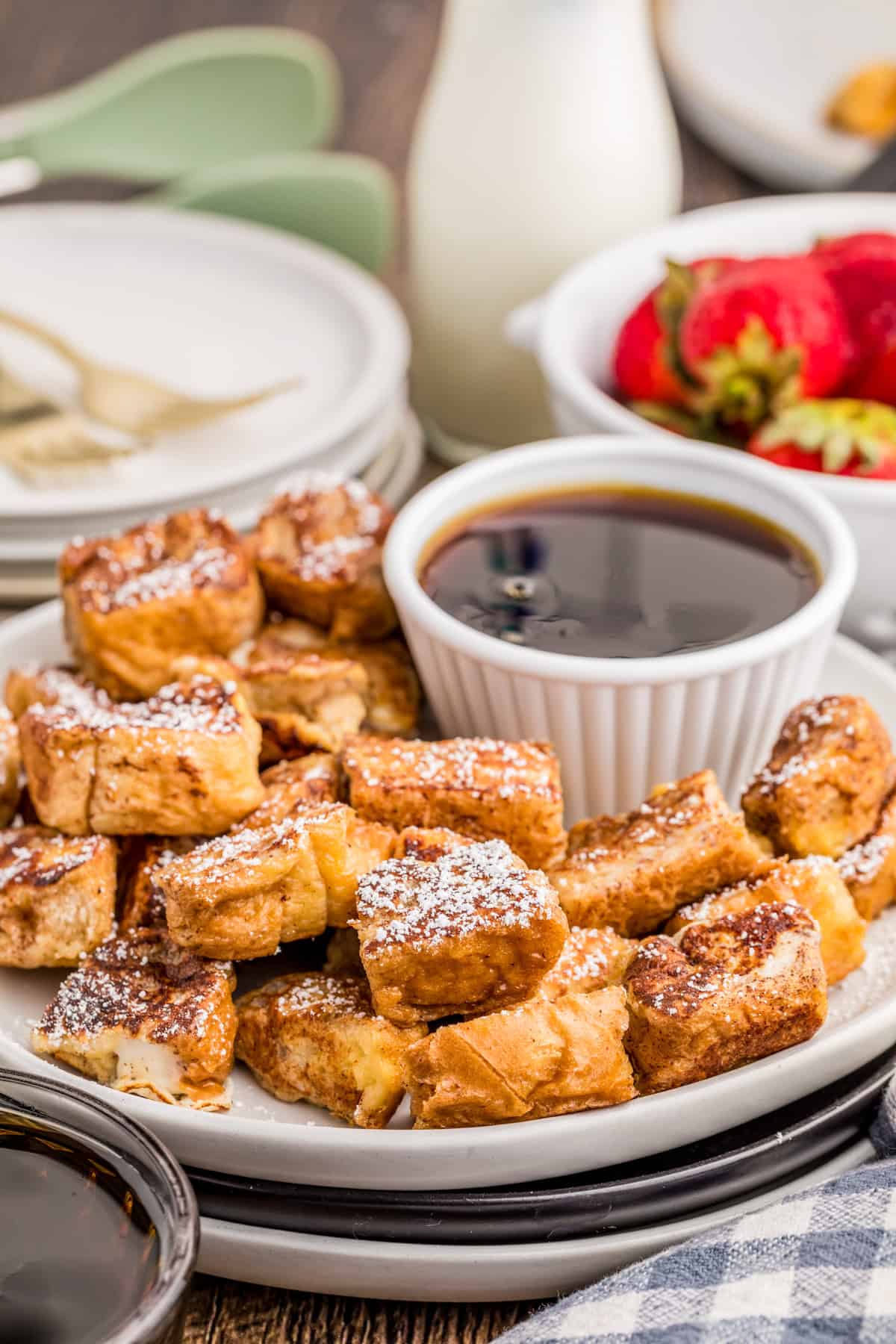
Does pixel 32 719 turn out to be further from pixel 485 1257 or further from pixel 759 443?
pixel 759 443

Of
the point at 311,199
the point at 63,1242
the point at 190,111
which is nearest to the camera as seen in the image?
the point at 63,1242

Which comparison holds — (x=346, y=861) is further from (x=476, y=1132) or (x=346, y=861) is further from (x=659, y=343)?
(x=659, y=343)

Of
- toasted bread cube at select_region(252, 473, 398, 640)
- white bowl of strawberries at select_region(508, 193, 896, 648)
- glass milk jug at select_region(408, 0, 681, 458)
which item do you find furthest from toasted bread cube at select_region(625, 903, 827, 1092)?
glass milk jug at select_region(408, 0, 681, 458)

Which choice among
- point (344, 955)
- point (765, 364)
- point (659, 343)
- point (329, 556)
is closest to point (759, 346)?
point (765, 364)

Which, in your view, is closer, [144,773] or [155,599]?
[144,773]

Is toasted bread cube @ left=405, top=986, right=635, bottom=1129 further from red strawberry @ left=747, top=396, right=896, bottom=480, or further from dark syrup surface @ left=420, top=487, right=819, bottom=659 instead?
red strawberry @ left=747, top=396, right=896, bottom=480

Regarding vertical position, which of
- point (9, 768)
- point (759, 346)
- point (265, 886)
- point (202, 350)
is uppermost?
point (759, 346)

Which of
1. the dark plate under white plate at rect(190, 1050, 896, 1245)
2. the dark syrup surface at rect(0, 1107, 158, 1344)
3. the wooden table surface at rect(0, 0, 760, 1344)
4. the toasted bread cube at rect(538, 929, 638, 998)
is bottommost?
the wooden table surface at rect(0, 0, 760, 1344)
